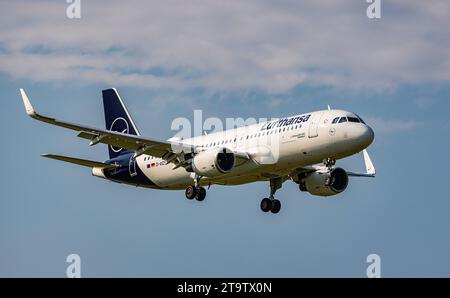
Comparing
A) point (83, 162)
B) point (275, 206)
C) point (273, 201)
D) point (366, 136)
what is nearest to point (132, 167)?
point (83, 162)

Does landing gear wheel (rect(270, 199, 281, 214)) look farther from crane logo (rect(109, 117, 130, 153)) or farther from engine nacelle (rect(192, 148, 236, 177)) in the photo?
crane logo (rect(109, 117, 130, 153))

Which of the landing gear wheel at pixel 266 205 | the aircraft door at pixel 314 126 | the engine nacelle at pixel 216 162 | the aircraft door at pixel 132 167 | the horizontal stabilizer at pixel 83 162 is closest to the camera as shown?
the aircraft door at pixel 314 126

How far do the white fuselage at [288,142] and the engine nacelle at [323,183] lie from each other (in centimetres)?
340

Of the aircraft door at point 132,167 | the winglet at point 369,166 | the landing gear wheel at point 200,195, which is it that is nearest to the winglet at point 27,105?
the landing gear wheel at point 200,195

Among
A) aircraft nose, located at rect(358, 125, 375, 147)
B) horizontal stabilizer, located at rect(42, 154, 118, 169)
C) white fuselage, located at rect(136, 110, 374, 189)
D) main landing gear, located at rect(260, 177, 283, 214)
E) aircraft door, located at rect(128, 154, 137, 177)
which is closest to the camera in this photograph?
aircraft nose, located at rect(358, 125, 375, 147)

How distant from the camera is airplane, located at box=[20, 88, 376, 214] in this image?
70.7 meters

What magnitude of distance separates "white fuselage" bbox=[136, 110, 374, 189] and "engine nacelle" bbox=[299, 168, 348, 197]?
3404 millimetres

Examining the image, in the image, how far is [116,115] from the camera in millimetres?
90062

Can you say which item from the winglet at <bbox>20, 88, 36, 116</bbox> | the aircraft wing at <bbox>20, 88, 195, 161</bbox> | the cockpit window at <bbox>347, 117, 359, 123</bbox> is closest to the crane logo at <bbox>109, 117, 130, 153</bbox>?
the aircraft wing at <bbox>20, 88, 195, 161</bbox>

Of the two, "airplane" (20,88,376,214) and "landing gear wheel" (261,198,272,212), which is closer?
"airplane" (20,88,376,214)

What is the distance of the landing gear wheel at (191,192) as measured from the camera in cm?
7688

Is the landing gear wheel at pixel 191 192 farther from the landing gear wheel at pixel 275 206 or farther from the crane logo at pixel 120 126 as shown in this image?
the crane logo at pixel 120 126
